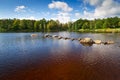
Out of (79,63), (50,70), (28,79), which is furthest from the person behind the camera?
(79,63)

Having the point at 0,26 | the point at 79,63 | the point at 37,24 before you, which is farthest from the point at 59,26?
the point at 79,63

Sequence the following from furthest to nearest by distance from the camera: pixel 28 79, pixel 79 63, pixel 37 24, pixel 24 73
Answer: pixel 37 24
pixel 79 63
pixel 24 73
pixel 28 79

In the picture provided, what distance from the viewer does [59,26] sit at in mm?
192500

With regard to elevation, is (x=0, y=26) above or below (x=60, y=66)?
above

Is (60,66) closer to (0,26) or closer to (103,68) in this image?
(103,68)

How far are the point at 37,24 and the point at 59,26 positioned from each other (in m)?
33.0

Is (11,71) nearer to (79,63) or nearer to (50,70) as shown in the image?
(50,70)

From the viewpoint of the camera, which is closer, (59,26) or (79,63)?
(79,63)

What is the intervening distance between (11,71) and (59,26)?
17275 centimetres

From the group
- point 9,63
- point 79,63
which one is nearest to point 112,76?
point 79,63

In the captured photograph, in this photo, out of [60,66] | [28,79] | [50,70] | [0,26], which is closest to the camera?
[28,79]

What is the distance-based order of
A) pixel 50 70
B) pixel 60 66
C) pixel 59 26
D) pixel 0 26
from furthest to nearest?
pixel 59 26
pixel 0 26
pixel 60 66
pixel 50 70

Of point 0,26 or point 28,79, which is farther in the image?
point 0,26

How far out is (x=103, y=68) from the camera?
2280 centimetres
